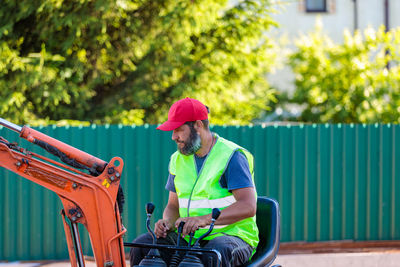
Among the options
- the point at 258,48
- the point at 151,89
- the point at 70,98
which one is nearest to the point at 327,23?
the point at 258,48

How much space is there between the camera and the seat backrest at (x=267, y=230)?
398 cm

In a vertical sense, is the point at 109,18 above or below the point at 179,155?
above

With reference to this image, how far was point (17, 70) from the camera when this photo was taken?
9.88 metres

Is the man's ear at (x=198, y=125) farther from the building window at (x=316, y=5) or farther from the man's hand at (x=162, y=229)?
the building window at (x=316, y=5)

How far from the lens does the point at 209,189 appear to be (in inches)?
154

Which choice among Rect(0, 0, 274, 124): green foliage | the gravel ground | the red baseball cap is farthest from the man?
Rect(0, 0, 274, 124): green foliage

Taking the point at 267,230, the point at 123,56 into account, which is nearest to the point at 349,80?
the point at 123,56

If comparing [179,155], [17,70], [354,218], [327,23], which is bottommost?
[354,218]

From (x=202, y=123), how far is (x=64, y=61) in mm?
6911

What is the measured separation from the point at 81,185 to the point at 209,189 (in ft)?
2.48

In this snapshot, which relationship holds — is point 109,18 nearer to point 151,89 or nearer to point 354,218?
point 151,89

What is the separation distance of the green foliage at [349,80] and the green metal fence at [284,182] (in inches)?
179

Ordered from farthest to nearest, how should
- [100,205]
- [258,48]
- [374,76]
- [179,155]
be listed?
[374,76] < [258,48] < [179,155] < [100,205]

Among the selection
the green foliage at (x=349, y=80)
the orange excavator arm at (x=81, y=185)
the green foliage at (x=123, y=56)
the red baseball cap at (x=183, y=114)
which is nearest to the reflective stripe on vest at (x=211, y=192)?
the red baseball cap at (x=183, y=114)
